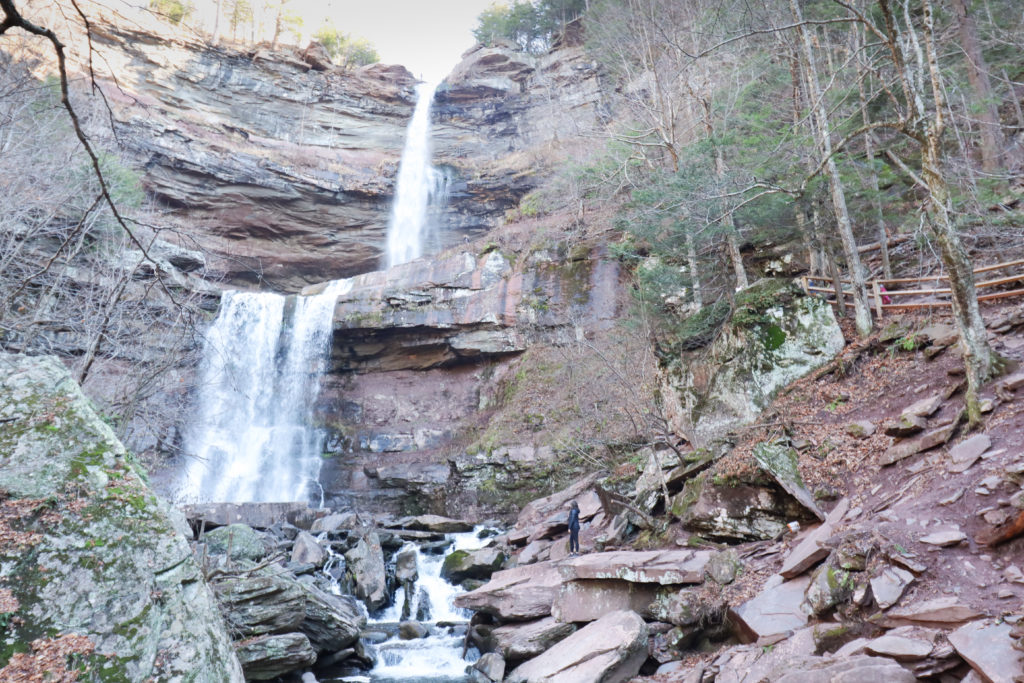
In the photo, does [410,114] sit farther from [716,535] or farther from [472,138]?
[716,535]

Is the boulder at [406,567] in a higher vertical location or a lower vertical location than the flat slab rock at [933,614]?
lower

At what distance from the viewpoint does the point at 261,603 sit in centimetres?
817

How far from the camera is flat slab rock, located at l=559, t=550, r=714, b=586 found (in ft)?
24.2

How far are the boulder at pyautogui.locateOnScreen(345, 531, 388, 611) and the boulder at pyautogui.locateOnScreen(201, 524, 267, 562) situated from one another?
6.00 ft

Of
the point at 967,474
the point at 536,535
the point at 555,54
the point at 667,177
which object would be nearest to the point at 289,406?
the point at 536,535

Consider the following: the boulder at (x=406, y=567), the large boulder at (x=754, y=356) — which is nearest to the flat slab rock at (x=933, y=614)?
the large boulder at (x=754, y=356)

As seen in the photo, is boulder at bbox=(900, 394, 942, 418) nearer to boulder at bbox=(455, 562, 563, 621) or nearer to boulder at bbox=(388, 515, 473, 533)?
boulder at bbox=(455, 562, 563, 621)

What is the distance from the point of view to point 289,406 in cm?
2350

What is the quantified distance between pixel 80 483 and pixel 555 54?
34.2m

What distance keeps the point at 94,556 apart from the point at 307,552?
28.0 ft

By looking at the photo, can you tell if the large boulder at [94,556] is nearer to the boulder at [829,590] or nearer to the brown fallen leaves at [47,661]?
the brown fallen leaves at [47,661]

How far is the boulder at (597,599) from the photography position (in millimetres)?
7605

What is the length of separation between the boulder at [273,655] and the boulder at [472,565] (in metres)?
4.36

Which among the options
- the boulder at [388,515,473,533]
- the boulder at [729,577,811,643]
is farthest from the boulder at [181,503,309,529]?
the boulder at [729,577,811,643]
